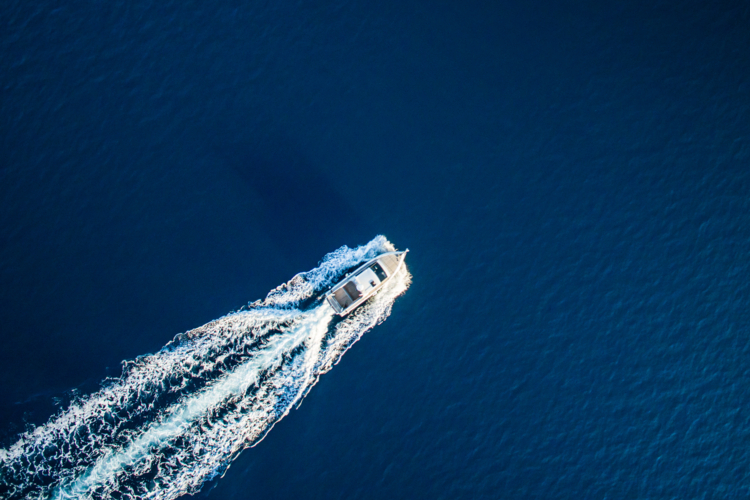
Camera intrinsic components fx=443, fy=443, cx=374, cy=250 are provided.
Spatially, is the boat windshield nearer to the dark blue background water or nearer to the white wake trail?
the dark blue background water

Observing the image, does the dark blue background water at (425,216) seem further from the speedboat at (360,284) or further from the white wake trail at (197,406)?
the white wake trail at (197,406)

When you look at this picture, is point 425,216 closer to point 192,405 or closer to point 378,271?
point 378,271

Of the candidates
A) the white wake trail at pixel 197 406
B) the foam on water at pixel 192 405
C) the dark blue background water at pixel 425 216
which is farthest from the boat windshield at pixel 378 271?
the white wake trail at pixel 197 406

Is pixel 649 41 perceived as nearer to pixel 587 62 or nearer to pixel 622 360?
pixel 587 62

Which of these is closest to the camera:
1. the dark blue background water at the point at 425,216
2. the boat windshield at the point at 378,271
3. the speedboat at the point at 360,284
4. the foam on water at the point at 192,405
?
the foam on water at the point at 192,405

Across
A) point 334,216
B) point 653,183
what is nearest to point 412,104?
point 334,216

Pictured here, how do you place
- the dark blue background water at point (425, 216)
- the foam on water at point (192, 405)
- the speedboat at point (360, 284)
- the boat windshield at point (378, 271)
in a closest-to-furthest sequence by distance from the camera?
the foam on water at point (192, 405) → the dark blue background water at point (425, 216) → the speedboat at point (360, 284) → the boat windshield at point (378, 271)

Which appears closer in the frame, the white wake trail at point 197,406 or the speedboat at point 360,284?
the white wake trail at point 197,406

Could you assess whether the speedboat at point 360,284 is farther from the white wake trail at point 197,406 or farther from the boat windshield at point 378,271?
the white wake trail at point 197,406
